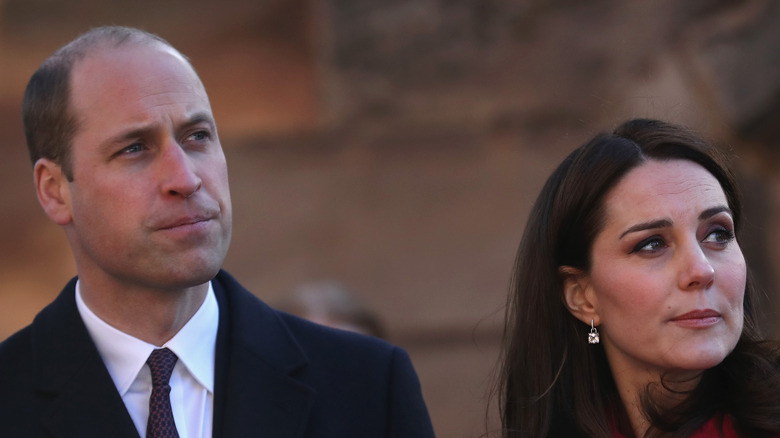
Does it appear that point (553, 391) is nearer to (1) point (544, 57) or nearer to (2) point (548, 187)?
(2) point (548, 187)

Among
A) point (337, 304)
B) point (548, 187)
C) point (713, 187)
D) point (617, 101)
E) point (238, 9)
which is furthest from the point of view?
point (238, 9)

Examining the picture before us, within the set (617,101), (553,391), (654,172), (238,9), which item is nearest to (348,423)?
(553,391)

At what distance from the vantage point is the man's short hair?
2848 mm

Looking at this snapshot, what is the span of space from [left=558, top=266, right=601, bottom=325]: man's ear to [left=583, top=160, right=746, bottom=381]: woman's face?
0.08 feet

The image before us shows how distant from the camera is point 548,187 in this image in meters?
3.18

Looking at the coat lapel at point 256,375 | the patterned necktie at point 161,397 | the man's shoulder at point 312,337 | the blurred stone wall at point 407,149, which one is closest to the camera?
the patterned necktie at point 161,397

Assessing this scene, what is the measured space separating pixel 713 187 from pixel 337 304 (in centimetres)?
209

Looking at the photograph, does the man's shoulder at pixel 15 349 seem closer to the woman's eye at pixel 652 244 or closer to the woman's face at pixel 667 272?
the woman's face at pixel 667 272

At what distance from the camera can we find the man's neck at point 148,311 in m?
2.78

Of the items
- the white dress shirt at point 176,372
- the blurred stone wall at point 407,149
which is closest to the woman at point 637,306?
the white dress shirt at point 176,372

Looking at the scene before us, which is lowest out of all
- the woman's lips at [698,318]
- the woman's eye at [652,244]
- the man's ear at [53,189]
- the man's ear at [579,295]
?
the woman's lips at [698,318]

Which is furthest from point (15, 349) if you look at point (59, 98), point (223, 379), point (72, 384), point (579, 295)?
point (579, 295)

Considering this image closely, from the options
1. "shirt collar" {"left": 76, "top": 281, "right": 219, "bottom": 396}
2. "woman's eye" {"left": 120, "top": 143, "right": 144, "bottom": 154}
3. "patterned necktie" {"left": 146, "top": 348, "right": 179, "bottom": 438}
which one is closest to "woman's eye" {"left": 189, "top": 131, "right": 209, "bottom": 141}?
"woman's eye" {"left": 120, "top": 143, "right": 144, "bottom": 154}

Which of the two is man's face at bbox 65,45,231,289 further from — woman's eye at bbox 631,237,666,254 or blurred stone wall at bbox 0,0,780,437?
blurred stone wall at bbox 0,0,780,437
